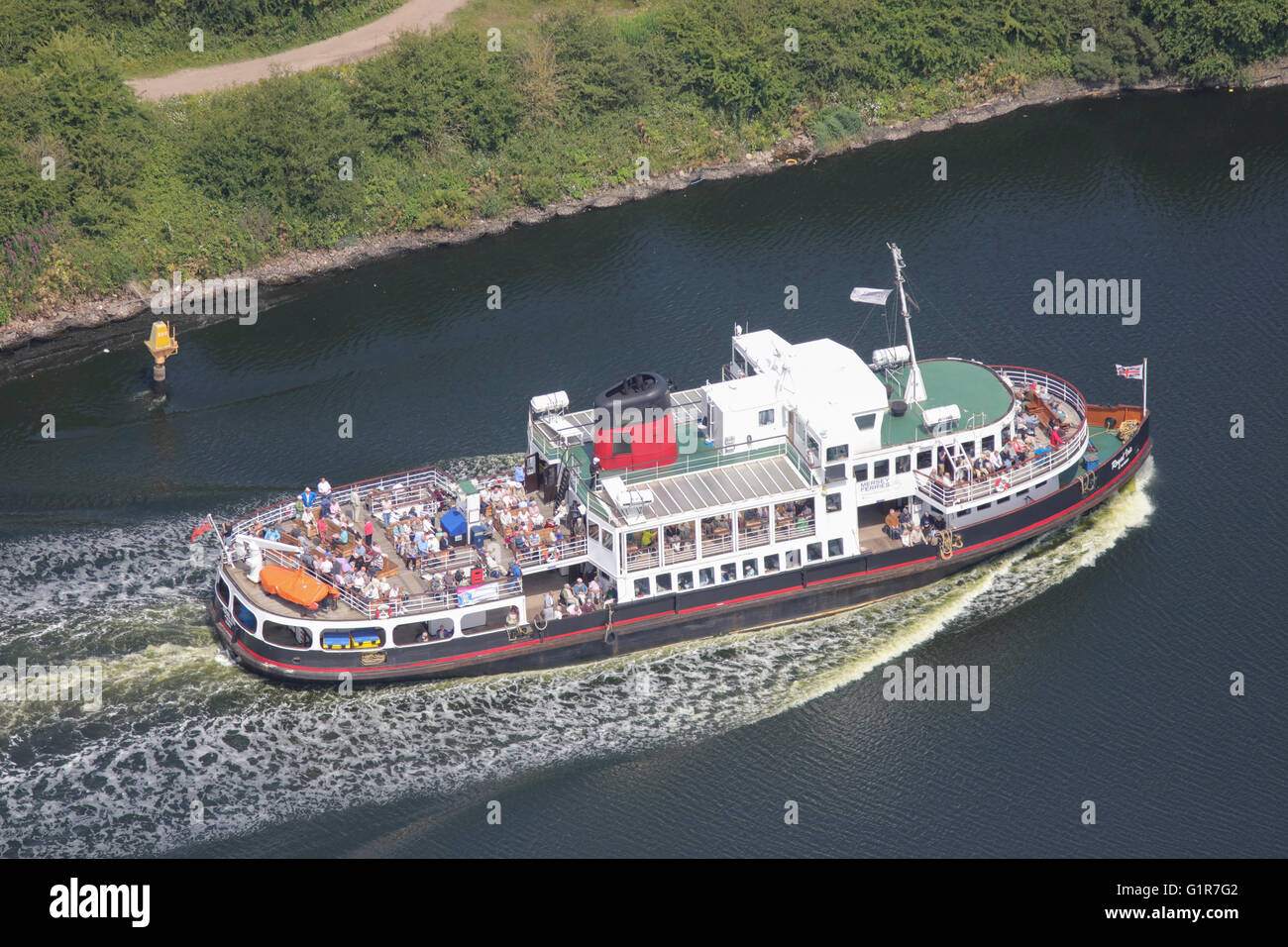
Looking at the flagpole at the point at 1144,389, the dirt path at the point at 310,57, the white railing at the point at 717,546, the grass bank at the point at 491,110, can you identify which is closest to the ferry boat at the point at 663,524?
the white railing at the point at 717,546

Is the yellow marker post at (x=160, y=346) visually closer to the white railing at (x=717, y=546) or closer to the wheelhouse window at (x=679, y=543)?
the wheelhouse window at (x=679, y=543)

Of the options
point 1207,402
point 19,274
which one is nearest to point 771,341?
point 1207,402

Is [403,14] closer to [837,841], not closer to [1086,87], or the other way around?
[1086,87]

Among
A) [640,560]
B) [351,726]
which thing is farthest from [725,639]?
[351,726]

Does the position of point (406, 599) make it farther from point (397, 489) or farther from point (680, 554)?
point (680, 554)

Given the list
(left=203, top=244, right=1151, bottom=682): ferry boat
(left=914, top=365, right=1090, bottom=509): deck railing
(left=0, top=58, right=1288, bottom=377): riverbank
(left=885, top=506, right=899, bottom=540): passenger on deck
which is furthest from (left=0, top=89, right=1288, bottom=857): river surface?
(left=914, top=365, right=1090, bottom=509): deck railing

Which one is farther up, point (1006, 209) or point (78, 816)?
point (1006, 209)
